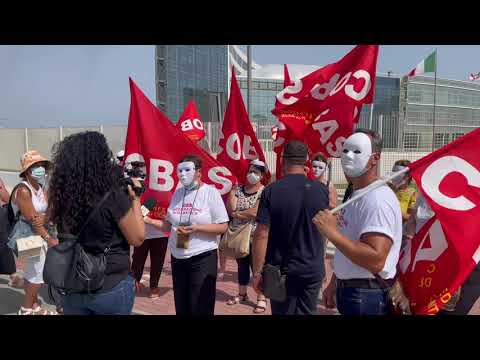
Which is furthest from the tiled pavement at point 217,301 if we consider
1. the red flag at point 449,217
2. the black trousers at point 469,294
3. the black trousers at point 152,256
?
the red flag at point 449,217

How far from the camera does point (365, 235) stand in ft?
7.20

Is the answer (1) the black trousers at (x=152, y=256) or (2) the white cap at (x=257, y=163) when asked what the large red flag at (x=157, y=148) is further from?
(1) the black trousers at (x=152, y=256)

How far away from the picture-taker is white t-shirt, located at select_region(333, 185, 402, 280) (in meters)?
2.19

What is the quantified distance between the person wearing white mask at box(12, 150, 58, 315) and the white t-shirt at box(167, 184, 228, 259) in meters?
1.20

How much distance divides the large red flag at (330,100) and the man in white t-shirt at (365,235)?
2228 millimetres

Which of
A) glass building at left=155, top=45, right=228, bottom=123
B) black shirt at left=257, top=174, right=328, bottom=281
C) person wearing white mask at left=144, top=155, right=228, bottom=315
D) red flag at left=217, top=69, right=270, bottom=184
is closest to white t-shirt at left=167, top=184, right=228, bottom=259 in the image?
person wearing white mask at left=144, top=155, right=228, bottom=315

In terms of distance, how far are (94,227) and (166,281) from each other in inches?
146

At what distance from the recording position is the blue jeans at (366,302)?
2.31 m

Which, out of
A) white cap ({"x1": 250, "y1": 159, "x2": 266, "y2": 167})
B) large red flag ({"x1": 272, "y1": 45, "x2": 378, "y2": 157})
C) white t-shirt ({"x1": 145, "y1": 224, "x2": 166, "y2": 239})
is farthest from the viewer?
white t-shirt ({"x1": 145, "y1": 224, "x2": 166, "y2": 239})

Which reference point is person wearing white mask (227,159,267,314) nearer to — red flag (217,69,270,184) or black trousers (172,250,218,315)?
red flag (217,69,270,184)

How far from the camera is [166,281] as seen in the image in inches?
A: 230

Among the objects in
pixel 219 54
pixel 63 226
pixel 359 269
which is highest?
pixel 219 54

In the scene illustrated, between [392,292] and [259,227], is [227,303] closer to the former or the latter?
[259,227]
